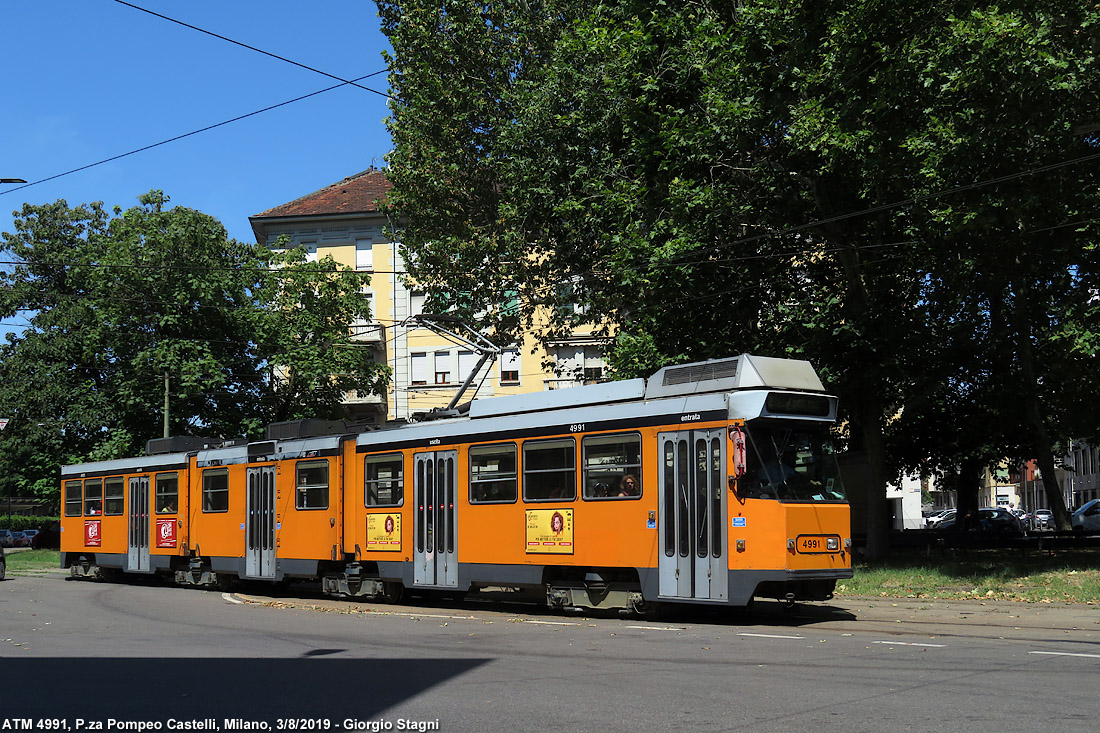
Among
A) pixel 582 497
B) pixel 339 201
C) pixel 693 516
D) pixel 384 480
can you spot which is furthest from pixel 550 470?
pixel 339 201

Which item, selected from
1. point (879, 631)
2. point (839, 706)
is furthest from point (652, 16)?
point (839, 706)

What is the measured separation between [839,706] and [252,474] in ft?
57.9

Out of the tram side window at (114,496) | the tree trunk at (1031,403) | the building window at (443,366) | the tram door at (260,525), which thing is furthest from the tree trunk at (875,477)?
the building window at (443,366)

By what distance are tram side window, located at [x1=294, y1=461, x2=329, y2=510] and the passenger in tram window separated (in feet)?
24.2

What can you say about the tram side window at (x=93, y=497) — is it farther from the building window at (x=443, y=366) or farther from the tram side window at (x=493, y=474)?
the building window at (x=443, y=366)

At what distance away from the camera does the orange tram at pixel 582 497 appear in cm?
1511

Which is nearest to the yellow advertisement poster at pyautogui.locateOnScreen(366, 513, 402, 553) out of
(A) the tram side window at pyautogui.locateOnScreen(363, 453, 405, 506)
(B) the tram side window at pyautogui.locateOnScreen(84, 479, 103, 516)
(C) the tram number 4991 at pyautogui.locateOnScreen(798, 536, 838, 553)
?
(A) the tram side window at pyautogui.locateOnScreen(363, 453, 405, 506)

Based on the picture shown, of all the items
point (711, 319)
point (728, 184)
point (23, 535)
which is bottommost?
point (23, 535)

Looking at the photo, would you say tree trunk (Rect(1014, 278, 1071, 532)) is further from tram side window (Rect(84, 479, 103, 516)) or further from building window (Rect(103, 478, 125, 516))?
tram side window (Rect(84, 479, 103, 516))

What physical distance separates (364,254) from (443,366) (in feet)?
25.0

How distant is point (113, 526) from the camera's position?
98.6 ft

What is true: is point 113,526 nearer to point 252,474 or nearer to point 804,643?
point 252,474

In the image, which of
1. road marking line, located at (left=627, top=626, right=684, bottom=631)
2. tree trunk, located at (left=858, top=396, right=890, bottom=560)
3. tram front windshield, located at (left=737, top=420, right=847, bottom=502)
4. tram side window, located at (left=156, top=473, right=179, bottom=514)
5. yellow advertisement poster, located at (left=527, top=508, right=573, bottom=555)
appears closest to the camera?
road marking line, located at (left=627, top=626, right=684, bottom=631)

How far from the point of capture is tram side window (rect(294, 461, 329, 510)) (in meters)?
22.0
